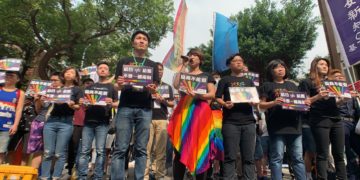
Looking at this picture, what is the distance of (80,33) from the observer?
734 inches

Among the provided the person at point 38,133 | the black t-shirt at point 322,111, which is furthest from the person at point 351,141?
the person at point 38,133

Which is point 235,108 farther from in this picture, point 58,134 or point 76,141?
point 76,141

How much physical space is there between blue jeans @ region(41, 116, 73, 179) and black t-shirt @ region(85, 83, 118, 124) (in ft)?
1.12

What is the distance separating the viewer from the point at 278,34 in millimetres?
21156

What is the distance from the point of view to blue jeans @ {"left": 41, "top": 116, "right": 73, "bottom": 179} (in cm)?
488

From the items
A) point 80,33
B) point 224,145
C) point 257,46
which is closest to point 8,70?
point 224,145

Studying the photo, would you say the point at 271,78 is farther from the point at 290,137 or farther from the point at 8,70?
the point at 8,70

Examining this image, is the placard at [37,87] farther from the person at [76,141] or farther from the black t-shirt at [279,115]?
the black t-shirt at [279,115]

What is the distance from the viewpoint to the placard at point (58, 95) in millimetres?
5079

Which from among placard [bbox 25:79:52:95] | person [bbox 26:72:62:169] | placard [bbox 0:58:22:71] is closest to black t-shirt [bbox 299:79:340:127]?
person [bbox 26:72:62:169]

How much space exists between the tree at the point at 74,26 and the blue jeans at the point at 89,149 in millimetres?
12638

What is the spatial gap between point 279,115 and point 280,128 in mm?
198

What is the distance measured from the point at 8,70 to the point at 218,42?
396 cm

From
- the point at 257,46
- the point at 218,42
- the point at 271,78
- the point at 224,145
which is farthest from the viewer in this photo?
the point at 257,46
